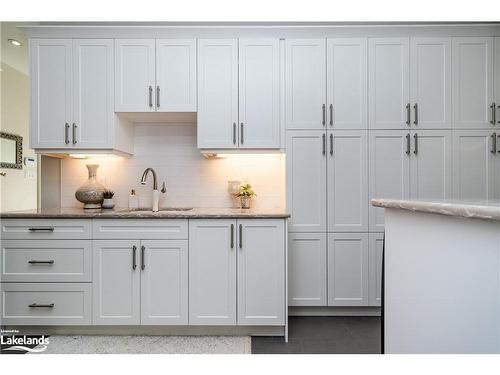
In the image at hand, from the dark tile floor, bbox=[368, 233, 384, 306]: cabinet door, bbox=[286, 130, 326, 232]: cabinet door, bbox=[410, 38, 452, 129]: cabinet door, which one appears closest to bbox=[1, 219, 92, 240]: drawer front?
the dark tile floor

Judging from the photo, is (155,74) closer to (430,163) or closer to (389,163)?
(389,163)

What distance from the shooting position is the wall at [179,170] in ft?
10.2

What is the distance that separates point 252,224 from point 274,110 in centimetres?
102

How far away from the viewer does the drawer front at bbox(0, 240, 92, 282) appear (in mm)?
2391

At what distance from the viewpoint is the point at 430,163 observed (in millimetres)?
2734

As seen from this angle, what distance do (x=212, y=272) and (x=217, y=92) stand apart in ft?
4.90

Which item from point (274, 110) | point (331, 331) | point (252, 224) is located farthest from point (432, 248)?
point (274, 110)

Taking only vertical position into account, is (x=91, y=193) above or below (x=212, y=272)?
above

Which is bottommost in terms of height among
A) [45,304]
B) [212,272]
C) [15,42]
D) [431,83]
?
[45,304]

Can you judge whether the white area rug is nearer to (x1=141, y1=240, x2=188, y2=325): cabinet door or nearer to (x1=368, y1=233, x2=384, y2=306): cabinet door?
(x1=141, y1=240, x2=188, y2=325): cabinet door

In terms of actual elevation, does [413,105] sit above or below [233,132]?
above

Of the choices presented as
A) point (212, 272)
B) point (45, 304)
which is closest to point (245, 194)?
point (212, 272)

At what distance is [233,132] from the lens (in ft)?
8.97

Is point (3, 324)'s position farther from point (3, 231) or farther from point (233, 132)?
point (233, 132)
